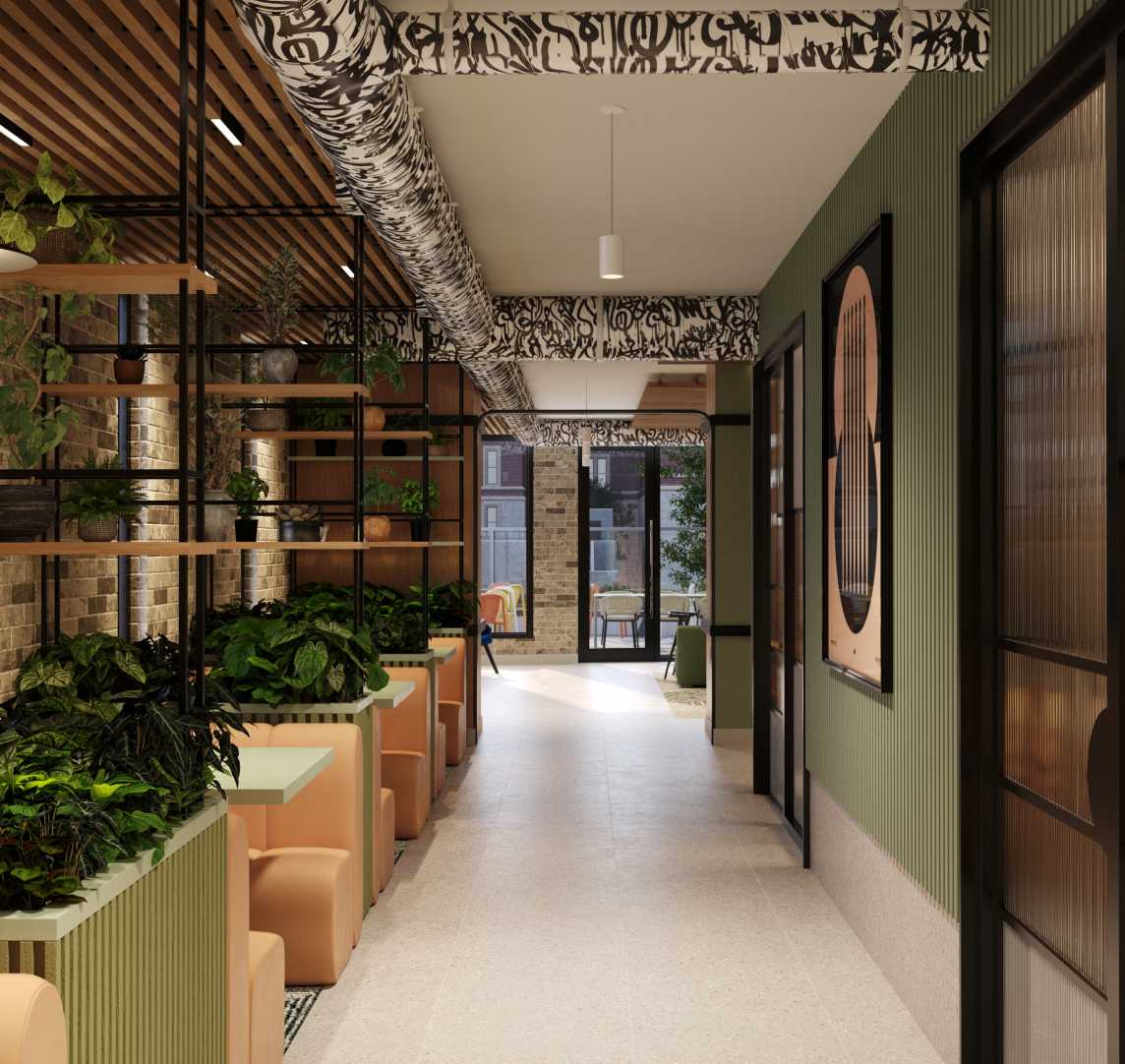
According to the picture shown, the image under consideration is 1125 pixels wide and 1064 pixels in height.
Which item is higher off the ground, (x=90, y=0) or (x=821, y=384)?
(x=90, y=0)

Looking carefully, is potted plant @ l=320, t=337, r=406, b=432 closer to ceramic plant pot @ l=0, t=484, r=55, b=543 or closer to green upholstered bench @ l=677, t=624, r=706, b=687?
ceramic plant pot @ l=0, t=484, r=55, b=543

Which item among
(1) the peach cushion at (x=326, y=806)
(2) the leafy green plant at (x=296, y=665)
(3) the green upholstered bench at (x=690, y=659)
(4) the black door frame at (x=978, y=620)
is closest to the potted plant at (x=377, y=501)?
(2) the leafy green plant at (x=296, y=665)

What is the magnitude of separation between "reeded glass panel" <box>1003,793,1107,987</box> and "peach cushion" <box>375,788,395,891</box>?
2809 mm

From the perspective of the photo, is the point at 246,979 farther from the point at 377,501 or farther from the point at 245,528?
the point at 377,501

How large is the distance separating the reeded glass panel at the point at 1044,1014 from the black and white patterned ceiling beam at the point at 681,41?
7.51 ft

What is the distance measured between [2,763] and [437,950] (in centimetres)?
239

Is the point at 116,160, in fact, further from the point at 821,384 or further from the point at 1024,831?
the point at 1024,831

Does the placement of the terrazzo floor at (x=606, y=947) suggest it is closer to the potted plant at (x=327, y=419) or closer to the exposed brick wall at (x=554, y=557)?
the potted plant at (x=327, y=419)

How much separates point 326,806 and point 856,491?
7.63ft

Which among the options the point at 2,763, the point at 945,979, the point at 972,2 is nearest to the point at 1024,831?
the point at 945,979

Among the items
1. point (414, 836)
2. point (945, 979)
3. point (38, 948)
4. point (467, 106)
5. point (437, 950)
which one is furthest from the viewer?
point (414, 836)

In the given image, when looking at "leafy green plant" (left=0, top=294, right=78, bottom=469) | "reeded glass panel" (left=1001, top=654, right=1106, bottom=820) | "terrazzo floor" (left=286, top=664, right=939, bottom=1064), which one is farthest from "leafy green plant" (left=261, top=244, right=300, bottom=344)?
"reeded glass panel" (left=1001, top=654, right=1106, bottom=820)

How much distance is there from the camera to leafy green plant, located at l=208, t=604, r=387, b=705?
14.5 ft

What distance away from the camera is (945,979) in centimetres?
339
